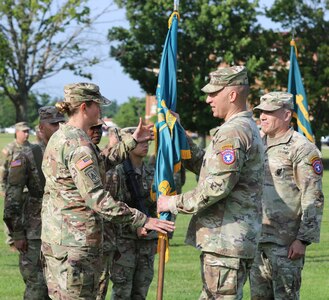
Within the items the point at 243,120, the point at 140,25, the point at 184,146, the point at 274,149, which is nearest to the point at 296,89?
the point at 274,149

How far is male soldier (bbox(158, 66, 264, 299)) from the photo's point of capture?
19.0ft

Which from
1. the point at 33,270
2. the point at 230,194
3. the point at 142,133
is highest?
the point at 142,133

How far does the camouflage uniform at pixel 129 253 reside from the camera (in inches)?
307

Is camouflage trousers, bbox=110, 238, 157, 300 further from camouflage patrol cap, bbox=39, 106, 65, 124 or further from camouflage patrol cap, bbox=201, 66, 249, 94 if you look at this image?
camouflage patrol cap, bbox=201, 66, 249, 94

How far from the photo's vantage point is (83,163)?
5.83m

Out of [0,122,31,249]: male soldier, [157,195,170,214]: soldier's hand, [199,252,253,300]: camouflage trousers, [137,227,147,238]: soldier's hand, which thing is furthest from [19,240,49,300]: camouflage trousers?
[0,122,31,249]: male soldier

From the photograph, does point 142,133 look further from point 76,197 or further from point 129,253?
point 76,197

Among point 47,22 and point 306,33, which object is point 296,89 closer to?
point 47,22

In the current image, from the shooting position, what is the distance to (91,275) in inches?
238

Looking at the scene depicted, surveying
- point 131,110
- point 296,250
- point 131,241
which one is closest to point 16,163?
point 131,241

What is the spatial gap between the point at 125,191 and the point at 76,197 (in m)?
1.91

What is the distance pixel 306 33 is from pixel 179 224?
34.9 metres

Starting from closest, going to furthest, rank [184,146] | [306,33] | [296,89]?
[184,146]
[296,89]
[306,33]

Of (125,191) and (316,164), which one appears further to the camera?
(125,191)
